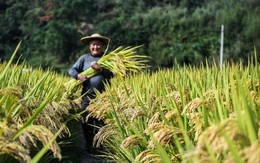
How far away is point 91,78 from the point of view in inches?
171

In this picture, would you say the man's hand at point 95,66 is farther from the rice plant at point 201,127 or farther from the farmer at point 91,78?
the rice plant at point 201,127

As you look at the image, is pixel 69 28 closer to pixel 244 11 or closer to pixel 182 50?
pixel 182 50

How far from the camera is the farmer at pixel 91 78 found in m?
4.25

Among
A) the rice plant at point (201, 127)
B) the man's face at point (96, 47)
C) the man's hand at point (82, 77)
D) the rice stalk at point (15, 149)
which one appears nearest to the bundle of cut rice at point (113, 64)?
the man's hand at point (82, 77)

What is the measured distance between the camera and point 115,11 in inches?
976

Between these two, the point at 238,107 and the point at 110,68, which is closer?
the point at 238,107

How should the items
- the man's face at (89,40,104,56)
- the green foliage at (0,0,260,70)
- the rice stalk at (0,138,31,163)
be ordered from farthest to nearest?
the green foliage at (0,0,260,70), the man's face at (89,40,104,56), the rice stalk at (0,138,31,163)

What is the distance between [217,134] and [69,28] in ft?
62.5

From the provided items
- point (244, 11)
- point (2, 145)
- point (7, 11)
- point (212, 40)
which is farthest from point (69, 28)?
point (2, 145)

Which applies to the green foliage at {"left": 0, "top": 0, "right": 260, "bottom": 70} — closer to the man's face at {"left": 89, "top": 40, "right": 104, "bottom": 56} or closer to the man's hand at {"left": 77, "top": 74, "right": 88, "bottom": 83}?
the man's face at {"left": 89, "top": 40, "right": 104, "bottom": 56}

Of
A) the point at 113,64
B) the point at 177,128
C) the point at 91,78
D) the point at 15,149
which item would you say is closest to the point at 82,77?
the point at 91,78

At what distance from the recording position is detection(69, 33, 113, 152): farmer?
167 inches

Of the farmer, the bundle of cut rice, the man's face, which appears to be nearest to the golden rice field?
the bundle of cut rice

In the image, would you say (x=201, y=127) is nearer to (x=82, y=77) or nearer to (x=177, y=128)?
(x=177, y=128)
